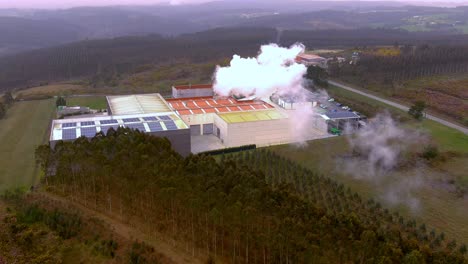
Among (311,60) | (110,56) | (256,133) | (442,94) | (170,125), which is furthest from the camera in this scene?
(110,56)

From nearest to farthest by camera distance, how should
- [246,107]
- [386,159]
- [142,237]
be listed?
[142,237] < [386,159] < [246,107]

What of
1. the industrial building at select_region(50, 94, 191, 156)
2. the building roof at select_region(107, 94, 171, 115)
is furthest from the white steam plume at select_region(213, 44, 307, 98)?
the industrial building at select_region(50, 94, 191, 156)

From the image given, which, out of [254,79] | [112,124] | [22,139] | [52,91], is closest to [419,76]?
[254,79]

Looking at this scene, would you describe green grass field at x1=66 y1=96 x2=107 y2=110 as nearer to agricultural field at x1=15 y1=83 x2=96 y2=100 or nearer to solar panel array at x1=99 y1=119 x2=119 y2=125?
agricultural field at x1=15 y1=83 x2=96 y2=100

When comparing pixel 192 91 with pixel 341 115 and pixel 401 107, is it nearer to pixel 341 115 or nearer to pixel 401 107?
pixel 341 115

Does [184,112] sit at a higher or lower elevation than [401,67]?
lower

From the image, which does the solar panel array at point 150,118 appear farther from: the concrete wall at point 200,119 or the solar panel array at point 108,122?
the concrete wall at point 200,119
